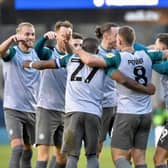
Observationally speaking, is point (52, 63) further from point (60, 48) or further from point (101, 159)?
point (101, 159)

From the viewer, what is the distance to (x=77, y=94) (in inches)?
404

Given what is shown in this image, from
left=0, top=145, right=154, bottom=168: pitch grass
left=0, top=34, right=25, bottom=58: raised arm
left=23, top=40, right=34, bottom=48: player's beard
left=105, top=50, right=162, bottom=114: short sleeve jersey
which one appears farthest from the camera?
left=0, top=145, right=154, bottom=168: pitch grass

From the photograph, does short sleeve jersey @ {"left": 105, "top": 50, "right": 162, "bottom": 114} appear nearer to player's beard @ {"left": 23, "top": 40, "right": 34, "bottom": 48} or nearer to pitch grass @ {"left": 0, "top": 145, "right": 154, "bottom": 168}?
player's beard @ {"left": 23, "top": 40, "right": 34, "bottom": 48}

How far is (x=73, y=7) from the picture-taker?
19.5 m

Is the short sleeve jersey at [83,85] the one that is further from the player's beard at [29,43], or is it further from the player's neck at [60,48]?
the player's beard at [29,43]

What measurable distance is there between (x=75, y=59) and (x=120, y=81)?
606 millimetres

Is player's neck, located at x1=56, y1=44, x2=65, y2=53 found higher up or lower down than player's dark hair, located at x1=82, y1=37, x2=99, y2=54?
lower down

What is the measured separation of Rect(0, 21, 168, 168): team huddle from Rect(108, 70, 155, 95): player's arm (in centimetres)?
1

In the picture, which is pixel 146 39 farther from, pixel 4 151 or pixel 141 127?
pixel 141 127

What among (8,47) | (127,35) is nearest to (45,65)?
(8,47)

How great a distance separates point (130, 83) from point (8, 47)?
1717 mm

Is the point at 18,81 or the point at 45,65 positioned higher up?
the point at 45,65

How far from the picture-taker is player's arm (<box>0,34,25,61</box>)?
→ 10.8 metres

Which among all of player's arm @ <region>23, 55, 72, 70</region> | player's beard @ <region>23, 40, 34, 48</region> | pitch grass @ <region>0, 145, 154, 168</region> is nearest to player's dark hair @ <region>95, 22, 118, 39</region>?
player's beard @ <region>23, 40, 34, 48</region>
